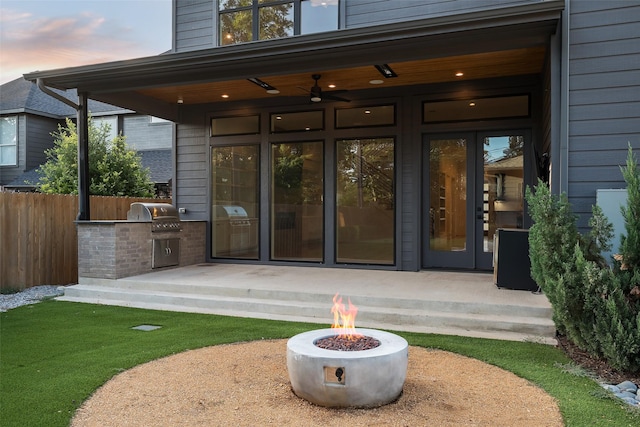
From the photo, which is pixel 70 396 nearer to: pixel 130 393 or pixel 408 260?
pixel 130 393

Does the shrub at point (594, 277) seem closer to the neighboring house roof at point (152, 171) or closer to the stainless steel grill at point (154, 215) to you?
the stainless steel grill at point (154, 215)

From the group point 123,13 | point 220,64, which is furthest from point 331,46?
point 123,13

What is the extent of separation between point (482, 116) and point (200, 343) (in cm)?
528

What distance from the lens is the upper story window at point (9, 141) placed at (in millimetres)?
15320

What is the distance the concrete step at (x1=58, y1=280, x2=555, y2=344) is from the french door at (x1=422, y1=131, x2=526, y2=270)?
2.47 m

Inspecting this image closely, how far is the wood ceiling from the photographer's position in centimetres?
623

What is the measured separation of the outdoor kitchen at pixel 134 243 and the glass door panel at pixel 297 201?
1647mm

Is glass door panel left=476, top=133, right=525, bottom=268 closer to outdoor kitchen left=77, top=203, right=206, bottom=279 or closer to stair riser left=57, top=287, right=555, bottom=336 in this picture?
stair riser left=57, top=287, right=555, bottom=336

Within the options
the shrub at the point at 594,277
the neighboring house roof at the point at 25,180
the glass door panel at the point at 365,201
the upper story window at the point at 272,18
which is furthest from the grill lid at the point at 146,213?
the neighboring house roof at the point at 25,180

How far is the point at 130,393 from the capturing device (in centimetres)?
321

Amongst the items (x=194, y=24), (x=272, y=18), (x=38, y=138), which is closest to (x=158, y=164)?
(x=38, y=138)

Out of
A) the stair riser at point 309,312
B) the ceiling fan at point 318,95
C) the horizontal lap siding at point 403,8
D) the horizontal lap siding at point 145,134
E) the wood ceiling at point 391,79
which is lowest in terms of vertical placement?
the stair riser at point 309,312

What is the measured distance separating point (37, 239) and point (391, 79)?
19.6ft

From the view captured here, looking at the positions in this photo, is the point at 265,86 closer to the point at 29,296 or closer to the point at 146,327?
the point at 146,327
